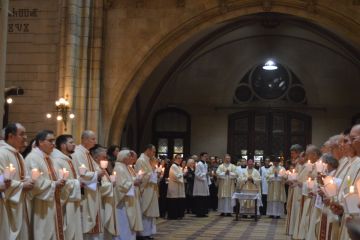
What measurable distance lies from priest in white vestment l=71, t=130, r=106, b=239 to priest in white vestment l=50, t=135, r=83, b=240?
268 mm

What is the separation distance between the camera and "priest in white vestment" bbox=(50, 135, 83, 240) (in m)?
8.21

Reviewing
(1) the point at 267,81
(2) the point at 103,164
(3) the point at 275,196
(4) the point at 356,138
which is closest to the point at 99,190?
(2) the point at 103,164

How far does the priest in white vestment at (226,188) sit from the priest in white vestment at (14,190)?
12.8m

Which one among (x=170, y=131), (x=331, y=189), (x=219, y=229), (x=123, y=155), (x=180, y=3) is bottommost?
(x=219, y=229)

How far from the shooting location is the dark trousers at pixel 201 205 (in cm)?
1912

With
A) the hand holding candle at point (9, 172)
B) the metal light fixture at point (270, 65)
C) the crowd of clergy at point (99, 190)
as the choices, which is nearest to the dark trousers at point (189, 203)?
the crowd of clergy at point (99, 190)

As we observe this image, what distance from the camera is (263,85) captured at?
27.3m

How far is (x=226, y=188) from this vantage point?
20078 millimetres

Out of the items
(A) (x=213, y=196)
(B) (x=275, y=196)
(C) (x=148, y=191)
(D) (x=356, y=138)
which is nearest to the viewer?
(D) (x=356, y=138)

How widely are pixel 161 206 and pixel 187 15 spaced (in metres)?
5.75

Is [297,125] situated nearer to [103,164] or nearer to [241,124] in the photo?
[241,124]

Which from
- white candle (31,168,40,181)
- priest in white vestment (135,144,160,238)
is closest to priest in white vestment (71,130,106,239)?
white candle (31,168,40,181)

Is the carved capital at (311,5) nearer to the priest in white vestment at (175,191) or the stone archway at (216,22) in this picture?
the stone archway at (216,22)

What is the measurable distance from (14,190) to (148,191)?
6582 millimetres
